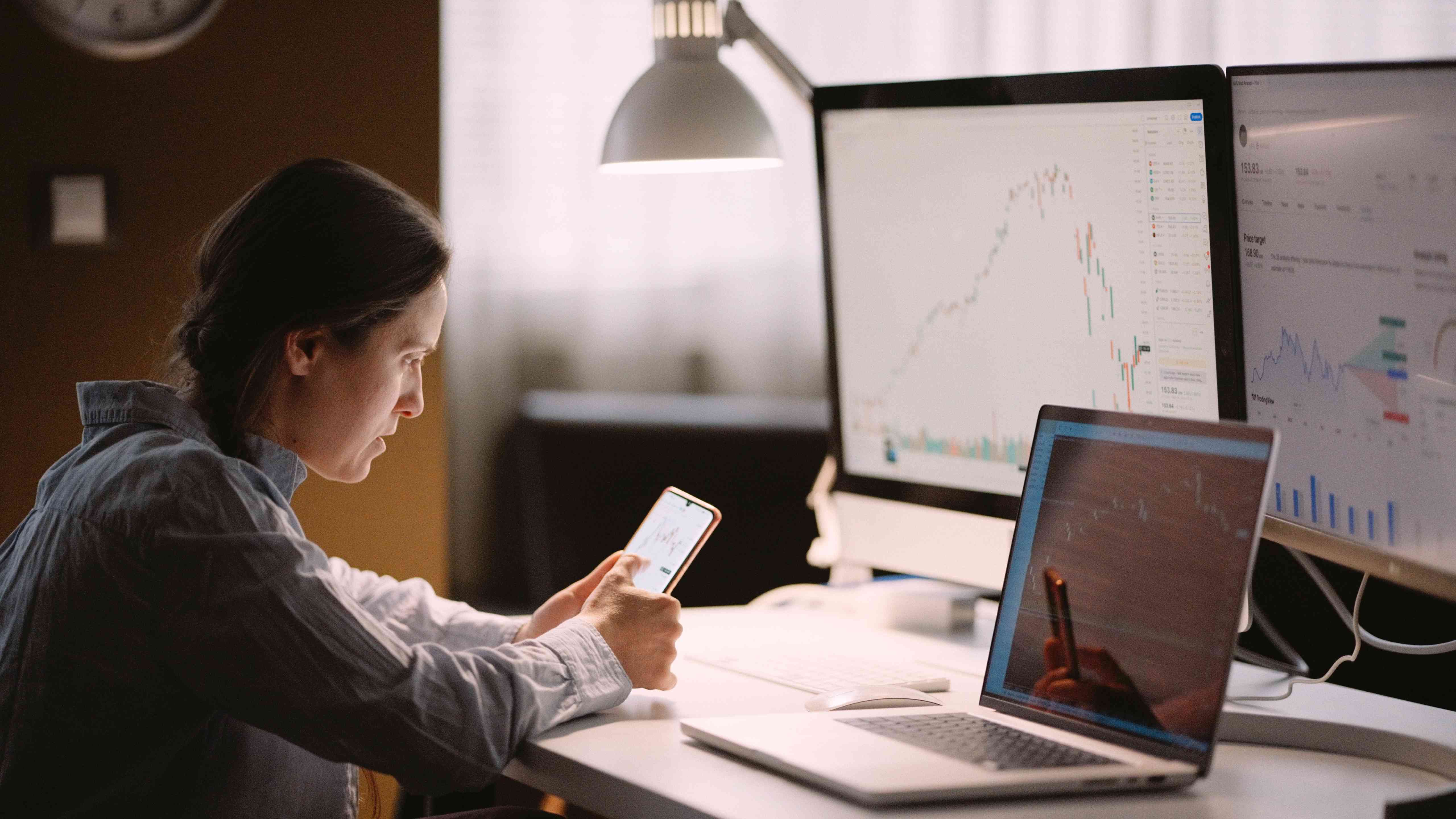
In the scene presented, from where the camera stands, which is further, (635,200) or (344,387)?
(635,200)

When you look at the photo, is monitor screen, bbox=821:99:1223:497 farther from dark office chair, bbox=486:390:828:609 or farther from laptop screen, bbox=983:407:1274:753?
dark office chair, bbox=486:390:828:609

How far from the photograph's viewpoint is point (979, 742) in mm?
926

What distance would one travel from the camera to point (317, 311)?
107 cm

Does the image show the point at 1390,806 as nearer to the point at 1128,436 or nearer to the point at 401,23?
the point at 1128,436

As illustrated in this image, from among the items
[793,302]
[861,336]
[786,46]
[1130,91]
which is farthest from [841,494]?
[786,46]

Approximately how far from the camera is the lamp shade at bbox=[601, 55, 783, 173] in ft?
4.96

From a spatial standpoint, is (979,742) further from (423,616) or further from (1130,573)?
(423,616)

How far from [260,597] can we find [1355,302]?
794mm

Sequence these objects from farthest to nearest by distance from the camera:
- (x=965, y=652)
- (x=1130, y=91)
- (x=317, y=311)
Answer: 1. (x=965, y=652)
2. (x=1130, y=91)
3. (x=317, y=311)

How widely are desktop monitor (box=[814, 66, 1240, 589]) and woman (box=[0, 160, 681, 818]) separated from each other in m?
0.42

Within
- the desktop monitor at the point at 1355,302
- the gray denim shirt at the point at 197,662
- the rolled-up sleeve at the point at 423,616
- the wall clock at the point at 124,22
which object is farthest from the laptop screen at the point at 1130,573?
the wall clock at the point at 124,22

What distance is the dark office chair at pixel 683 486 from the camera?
2330 millimetres

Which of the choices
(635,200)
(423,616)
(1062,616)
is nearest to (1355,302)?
(1062,616)

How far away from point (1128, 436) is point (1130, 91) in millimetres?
380
